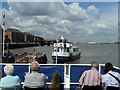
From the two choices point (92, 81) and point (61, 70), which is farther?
point (61, 70)

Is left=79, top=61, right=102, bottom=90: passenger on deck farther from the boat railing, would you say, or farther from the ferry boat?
the ferry boat

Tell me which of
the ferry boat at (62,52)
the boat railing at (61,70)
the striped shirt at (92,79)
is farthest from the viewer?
the ferry boat at (62,52)

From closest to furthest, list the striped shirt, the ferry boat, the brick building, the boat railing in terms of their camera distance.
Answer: the striped shirt → the boat railing → the ferry boat → the brick building

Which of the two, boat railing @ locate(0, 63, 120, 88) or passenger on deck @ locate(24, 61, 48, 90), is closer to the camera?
passenger on deck @ locate(24, 61, 48, 90)

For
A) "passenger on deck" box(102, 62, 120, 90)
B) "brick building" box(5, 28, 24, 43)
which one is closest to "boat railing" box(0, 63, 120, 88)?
"passenger on deck" box(102, 62, 120, 90)

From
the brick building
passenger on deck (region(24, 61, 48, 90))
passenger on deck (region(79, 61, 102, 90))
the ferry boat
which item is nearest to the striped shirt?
passenger on deck (region(79, 61, 102, 90))

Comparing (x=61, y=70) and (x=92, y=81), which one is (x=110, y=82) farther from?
(x=61, y=70)

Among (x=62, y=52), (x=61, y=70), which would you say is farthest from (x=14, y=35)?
(x=61, y=70)

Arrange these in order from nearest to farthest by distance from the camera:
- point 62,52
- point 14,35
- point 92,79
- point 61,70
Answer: point 92,79 < point 61,70 < point 62,52 < point 14,35

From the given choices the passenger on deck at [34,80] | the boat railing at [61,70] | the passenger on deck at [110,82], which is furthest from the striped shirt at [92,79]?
the boat railing at [61,70]

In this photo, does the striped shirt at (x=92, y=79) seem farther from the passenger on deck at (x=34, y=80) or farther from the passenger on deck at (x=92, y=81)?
the passenger on deck at (x=34, y=80)

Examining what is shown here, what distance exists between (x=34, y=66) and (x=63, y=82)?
169cm

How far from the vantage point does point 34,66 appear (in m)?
3.36

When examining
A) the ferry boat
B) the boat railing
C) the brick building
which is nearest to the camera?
the boat railing
